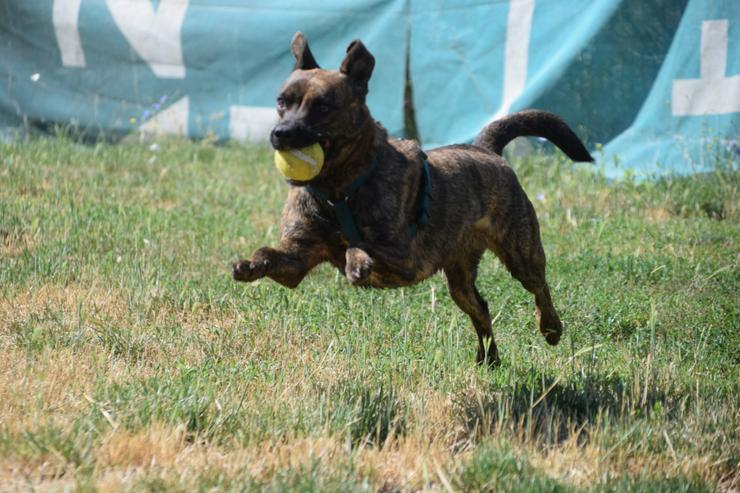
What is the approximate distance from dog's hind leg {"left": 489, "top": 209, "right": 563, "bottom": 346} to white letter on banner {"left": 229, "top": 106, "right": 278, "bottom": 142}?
5.86 metres

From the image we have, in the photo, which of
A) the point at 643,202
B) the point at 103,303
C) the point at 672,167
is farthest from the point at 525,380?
the point at 672,167

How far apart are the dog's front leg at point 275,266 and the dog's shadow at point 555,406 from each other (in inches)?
37.5

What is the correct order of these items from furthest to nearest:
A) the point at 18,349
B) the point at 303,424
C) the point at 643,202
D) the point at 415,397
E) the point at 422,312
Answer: the point at 643,202
the point at 422,312
the point at 18,349
the point at 415,397
the point at 303,424

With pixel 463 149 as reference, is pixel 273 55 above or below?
above

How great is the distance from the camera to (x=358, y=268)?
14.4 feet

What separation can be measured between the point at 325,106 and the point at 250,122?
677cm

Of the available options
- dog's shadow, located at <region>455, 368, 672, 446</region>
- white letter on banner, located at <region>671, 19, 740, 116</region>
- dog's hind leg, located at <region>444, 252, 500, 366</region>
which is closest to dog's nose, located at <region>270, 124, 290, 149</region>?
dog's shadow, located at <region>455, 368, 672, 446</region>

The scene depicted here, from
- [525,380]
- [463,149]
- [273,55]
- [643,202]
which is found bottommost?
[525,380]

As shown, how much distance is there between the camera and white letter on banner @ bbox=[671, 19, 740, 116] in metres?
9.18

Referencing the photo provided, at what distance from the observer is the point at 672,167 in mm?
9500

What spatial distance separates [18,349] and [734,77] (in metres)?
6.65

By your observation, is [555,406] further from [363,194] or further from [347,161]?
[347,161]

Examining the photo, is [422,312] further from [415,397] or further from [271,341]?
[415,397]

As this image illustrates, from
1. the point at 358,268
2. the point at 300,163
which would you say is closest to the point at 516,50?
the point at 300,163
